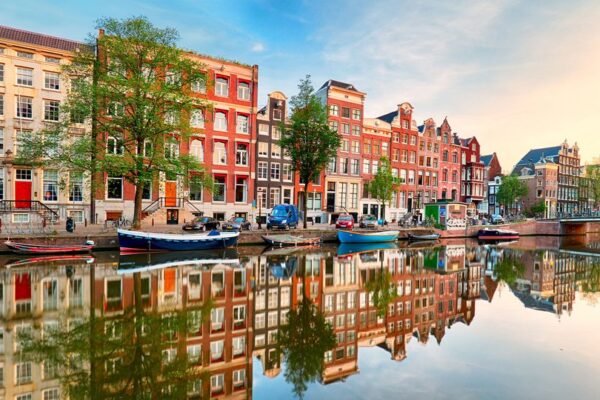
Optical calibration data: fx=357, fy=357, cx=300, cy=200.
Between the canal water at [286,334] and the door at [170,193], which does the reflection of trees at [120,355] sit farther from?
the door at [170,193]

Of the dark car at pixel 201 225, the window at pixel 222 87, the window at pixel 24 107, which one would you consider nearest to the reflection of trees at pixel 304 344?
the dark car at pixel 201 225

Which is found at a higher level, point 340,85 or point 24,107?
point 340,85

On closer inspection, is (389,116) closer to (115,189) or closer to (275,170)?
(275,170)

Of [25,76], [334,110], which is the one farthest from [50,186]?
[334,110]

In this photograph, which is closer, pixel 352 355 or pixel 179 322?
pixel 352 355

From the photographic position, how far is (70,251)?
2486cm

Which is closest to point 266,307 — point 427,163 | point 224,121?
point 224,121

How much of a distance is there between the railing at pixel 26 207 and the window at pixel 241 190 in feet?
61.3

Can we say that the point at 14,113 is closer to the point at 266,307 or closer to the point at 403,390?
the point at 266,307

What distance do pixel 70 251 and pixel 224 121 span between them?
2343cm

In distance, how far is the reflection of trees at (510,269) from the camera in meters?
21.9

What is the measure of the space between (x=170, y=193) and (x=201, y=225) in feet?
27.4

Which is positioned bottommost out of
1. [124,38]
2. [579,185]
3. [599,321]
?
[599,321]

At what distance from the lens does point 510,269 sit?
995 inches
